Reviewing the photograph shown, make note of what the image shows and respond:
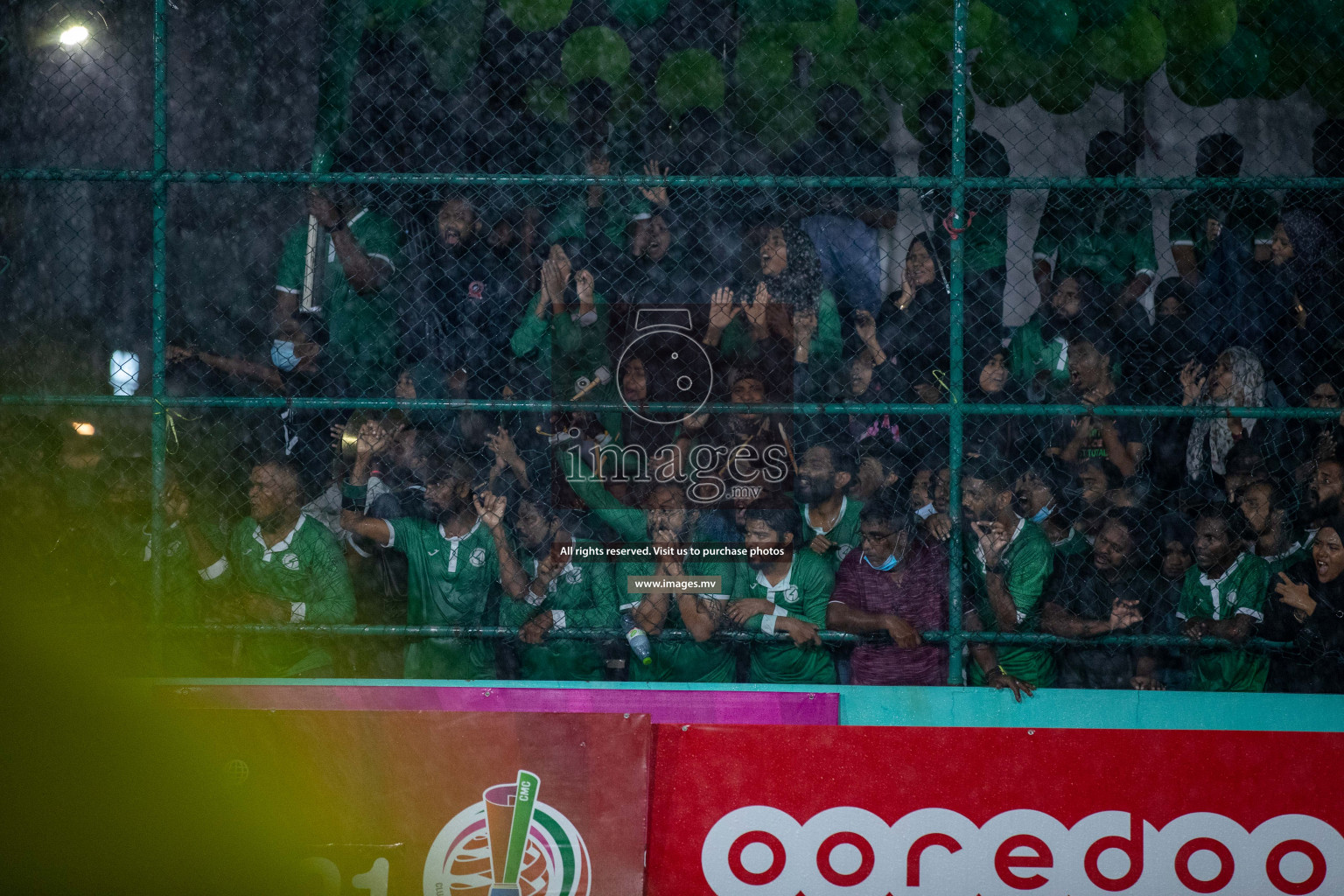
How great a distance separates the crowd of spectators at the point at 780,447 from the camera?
4875 mm

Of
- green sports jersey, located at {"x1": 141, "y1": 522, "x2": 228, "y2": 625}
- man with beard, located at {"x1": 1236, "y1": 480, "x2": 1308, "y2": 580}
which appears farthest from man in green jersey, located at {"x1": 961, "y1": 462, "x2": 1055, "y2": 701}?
green sports jersey, located at {"x1": 141, "y1": 522, "x2": 228, "y2": 625}

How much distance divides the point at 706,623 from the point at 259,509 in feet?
6.44

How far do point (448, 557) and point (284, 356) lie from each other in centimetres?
119

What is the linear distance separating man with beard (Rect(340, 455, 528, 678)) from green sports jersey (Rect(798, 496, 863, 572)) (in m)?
1.30

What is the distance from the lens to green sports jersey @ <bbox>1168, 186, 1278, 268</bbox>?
17.8 feet

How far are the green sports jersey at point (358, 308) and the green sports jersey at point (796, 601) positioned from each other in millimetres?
1878

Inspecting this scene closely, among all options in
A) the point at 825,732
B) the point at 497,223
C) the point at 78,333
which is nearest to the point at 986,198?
the point at 497,223

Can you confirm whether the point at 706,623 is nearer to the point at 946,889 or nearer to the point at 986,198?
the point at 946,889

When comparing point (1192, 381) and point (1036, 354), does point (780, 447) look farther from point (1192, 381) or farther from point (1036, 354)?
point (1192, 381)

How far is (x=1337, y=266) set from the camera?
17.7 feet

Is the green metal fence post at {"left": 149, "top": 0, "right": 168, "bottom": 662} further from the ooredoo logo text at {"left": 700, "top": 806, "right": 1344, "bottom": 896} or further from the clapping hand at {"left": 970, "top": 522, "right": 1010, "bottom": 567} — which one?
the clapping hand at {"left": 970, "top": 522, "right": 1010, "bottom": 567}

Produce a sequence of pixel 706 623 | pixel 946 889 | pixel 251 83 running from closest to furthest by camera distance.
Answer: pixel 946 889 → pixel 706 623 → pixel 251 83

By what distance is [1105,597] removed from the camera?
5016mm

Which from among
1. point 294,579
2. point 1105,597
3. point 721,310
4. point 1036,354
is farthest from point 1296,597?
point 294,579
